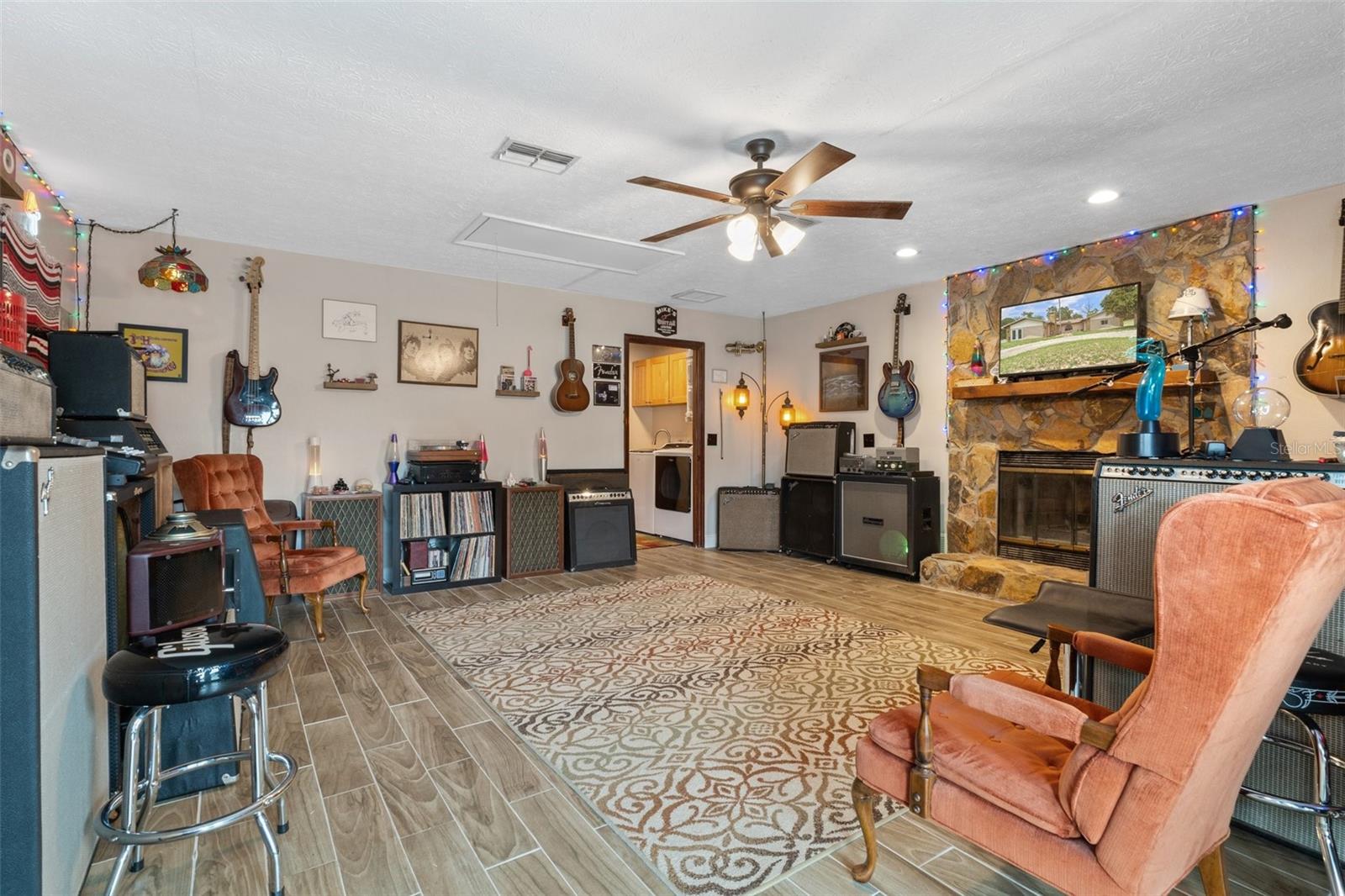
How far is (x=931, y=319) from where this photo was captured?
5.45 meters

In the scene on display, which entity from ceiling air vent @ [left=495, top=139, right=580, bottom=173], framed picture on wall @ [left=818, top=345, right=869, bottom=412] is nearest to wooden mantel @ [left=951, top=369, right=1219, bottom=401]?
framed picture on wall @ [left=818, top=345, right=869, bottom=412]

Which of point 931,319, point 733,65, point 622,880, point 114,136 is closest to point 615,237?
point 733,65

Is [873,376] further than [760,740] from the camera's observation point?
Yes

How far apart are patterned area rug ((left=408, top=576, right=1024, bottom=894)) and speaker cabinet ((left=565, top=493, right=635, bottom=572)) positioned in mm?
900

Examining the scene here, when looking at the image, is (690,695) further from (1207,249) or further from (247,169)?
(1207,249)

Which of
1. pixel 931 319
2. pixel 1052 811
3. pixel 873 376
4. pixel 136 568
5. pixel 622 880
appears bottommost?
pixel 622 880

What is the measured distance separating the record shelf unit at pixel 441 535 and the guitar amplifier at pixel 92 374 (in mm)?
1998

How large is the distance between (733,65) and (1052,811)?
2.40 meters

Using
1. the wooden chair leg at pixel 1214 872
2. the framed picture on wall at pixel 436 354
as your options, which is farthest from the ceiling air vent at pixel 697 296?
the wooden chair leg at pixel 1214 872

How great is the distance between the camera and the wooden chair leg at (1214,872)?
1.41 meters

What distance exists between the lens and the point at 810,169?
250 centimetres

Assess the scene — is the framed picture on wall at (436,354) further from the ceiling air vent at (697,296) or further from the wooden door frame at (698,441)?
the ceiling air vent at (697,296)

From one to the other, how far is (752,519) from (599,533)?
1.71 metres

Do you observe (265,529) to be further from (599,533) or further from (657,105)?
(657,105)
